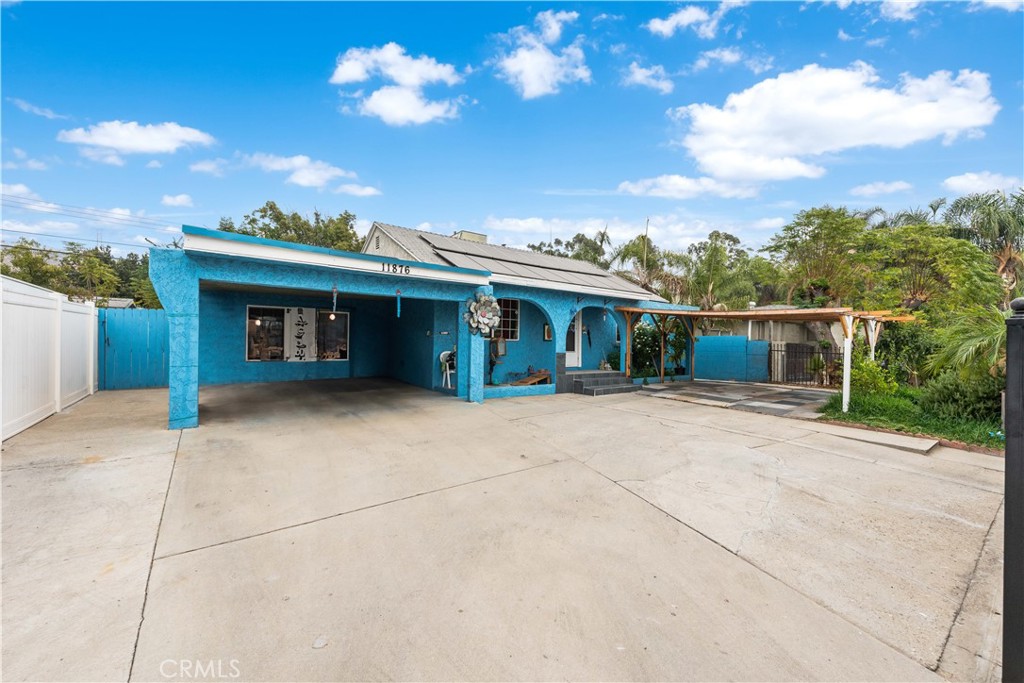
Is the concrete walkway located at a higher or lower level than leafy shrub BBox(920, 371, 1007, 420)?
lower

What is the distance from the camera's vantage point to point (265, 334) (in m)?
11.4

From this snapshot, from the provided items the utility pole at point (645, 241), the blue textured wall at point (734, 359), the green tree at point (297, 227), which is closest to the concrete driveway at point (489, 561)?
the blue textured wall at point (734, 359)

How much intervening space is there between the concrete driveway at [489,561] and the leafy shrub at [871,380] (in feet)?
11.6

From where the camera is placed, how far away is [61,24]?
9828 millimetres

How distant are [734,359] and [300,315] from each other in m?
15.3

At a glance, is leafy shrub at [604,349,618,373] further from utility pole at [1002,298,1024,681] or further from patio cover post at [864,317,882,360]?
utility pole at [1002,298,1024,681]

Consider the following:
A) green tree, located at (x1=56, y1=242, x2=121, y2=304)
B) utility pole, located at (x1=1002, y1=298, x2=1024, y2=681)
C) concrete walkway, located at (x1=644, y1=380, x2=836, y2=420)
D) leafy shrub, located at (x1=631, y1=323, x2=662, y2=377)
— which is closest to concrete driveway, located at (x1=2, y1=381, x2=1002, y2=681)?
utility pole, located at (x1=1002, y1=298, x2=1024, y2=681)

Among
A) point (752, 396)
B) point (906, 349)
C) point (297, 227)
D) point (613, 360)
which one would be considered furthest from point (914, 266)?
point (297, 227)

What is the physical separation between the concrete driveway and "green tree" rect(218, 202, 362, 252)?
21.1m

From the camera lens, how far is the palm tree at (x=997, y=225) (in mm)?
17734

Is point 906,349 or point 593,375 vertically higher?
point 906,349

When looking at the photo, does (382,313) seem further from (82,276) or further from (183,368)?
(82,276)

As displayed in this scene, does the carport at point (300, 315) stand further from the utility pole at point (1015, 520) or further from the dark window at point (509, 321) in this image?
the utility pole at point (1015, 520)

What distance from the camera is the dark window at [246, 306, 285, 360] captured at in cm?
1116
